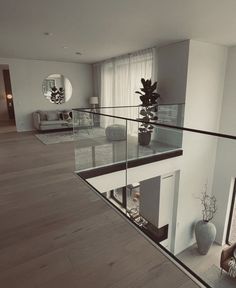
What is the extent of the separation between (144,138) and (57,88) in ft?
15.2

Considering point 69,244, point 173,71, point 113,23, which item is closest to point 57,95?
point 173,71

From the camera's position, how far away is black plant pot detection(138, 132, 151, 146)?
4.51m

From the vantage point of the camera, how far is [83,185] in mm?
3119

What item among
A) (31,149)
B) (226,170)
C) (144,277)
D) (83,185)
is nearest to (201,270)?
(226,170)

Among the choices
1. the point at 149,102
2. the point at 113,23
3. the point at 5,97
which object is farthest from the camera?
the point at 5,97

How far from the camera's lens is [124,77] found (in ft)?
21.7

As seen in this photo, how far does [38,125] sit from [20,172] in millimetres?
3572

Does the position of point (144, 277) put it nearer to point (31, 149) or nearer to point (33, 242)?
point (33, 242)

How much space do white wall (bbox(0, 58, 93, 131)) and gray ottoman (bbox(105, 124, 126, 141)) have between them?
13.2 feet

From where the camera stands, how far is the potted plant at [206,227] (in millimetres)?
5688

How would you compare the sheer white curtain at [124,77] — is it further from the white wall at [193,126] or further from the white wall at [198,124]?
the white wall at [198,124]

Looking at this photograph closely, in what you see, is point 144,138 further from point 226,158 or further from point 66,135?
point 66,135

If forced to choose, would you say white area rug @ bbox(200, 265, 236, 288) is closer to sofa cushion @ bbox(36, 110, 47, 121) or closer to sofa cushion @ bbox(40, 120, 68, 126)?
sofa cushion @ bbox(40, 120, 68, 126)

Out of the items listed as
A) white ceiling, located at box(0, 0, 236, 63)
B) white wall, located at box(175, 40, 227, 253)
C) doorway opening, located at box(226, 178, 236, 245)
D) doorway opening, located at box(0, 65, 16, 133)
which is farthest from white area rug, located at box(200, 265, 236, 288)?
doorway opening, located at box(0, 65, 16, 133)
